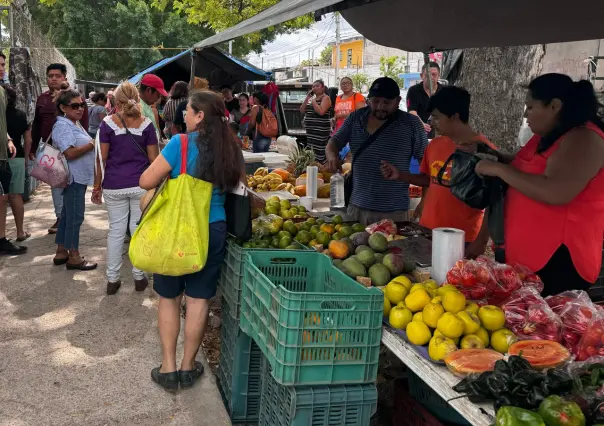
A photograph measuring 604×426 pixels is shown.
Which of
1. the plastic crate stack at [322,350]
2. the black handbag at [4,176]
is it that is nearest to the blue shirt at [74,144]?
the black handbag at [4,176]

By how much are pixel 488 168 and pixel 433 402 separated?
47.9 inches

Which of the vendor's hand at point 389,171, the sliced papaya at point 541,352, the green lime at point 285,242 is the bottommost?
the sliced papaya at point 541,352

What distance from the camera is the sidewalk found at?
3.81 m

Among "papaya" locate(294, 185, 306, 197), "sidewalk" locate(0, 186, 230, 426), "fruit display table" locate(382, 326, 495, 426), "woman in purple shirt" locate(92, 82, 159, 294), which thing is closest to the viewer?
"fruit display table" locate(382, 326, 495, 426)

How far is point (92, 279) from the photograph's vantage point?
6387mm

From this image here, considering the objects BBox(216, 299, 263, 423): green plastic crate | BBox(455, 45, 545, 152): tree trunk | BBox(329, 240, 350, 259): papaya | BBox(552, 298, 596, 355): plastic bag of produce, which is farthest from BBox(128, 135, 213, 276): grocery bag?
BBox(455, 45, 545, 152): tree trunk

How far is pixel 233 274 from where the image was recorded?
373 centimetres

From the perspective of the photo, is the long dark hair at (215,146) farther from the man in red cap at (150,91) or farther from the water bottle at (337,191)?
the man in red cap at (150,91)

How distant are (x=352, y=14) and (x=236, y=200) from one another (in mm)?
2510

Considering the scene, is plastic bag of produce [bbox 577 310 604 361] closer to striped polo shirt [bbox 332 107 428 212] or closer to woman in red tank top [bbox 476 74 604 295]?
woman in red tank top [bbox 476 74 604 295]

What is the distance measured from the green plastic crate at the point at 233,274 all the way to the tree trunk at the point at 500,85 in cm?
669

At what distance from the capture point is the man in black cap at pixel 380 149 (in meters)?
4.79

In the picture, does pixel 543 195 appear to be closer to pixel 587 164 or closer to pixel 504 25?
pixel 587 164

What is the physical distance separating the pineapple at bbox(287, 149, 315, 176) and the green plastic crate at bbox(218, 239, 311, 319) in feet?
11.4
